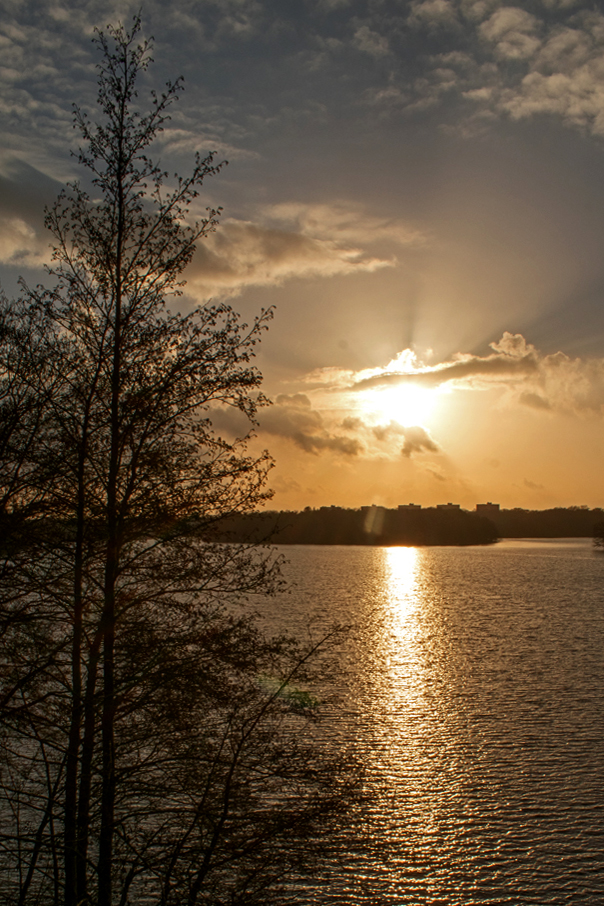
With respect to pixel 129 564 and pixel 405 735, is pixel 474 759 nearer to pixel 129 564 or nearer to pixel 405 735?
pixel 405 735

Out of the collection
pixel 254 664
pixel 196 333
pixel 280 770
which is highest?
pixel 196 333

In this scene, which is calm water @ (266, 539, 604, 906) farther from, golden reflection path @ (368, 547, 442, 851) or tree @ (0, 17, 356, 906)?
tree @ (0, 17, 356, 906)

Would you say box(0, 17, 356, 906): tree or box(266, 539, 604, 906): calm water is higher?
box(0, 17, 356, 906): tree

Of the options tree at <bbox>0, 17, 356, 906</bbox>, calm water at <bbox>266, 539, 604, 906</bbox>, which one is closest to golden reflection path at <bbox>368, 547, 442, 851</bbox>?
calm water at <bbox>266, 539, 604, 906</bbox>

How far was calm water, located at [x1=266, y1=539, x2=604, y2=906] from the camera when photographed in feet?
57.1

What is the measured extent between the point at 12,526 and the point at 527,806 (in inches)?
749

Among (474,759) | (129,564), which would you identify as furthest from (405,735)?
(129,564)

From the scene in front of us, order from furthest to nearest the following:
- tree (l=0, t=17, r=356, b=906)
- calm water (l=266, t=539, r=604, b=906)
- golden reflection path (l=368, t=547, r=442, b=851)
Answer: golden reflection path (l=368, t=547, r=442, b=851) < calm water (l=266, t=539, r=604, b=906) < tree (l=0, t=17, r=356, b=906)

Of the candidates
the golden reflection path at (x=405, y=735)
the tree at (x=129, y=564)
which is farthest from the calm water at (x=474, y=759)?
the tree at (x=129, y=564)

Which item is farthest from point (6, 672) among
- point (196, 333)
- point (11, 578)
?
point (196, 333)

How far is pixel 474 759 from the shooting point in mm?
24984

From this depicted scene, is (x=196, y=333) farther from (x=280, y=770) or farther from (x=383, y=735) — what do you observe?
(x=383, y=735)

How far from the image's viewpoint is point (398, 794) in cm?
2198

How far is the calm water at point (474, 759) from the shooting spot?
1741 cm
